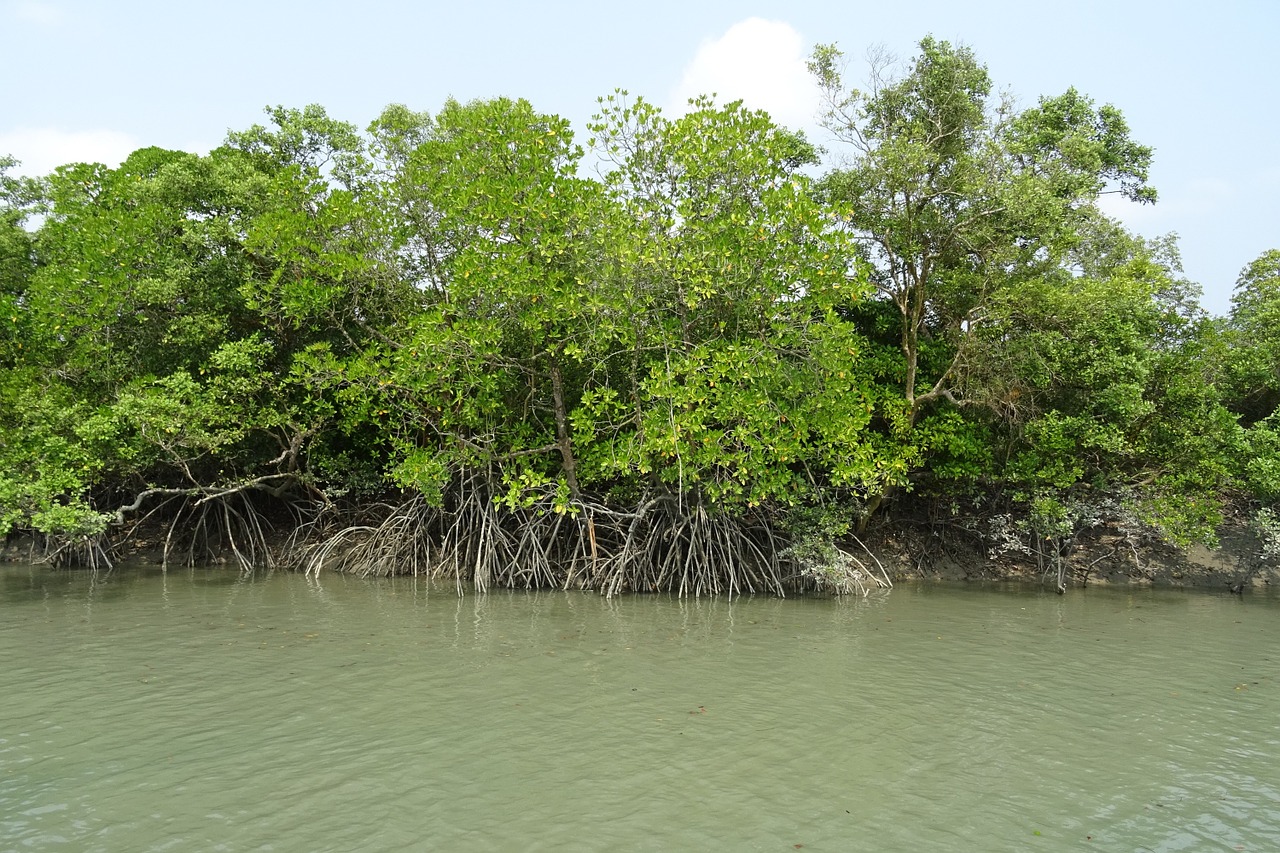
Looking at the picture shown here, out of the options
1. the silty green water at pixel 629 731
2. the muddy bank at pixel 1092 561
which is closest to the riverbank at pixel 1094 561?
the muddy bank at pixel 1092 561

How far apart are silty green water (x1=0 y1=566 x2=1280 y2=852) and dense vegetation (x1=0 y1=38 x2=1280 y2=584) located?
2.22 m

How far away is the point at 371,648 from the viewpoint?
27.3 ft

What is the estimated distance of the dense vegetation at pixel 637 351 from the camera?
11.1 m

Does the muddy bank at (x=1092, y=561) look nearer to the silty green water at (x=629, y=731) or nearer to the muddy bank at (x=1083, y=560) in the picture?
the muddy bank at (x=1083, y=560)

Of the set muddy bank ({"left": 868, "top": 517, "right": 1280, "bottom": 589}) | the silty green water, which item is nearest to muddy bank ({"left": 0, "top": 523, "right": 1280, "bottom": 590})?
muddy bank ({"left": 868, "top": 517, "right": 1280, "bottom": 589})

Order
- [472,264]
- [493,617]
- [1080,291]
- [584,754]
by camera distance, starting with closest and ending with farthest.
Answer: [584,754], [493,617], [472,264], [1080,291]

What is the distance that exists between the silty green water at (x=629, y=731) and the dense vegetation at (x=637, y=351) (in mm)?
2223

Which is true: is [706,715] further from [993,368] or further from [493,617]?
[993,368]

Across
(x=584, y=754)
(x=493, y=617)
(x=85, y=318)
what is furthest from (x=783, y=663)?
(x=85, y=318)

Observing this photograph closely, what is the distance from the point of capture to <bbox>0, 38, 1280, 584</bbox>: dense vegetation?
11.1 m

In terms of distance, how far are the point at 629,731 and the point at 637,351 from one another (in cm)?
647

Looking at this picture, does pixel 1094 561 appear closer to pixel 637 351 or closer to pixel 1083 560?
pixel 1083 560

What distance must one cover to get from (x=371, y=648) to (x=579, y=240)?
5890 mm

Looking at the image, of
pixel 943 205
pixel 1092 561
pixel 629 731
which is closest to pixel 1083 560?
pixel 1092 561
